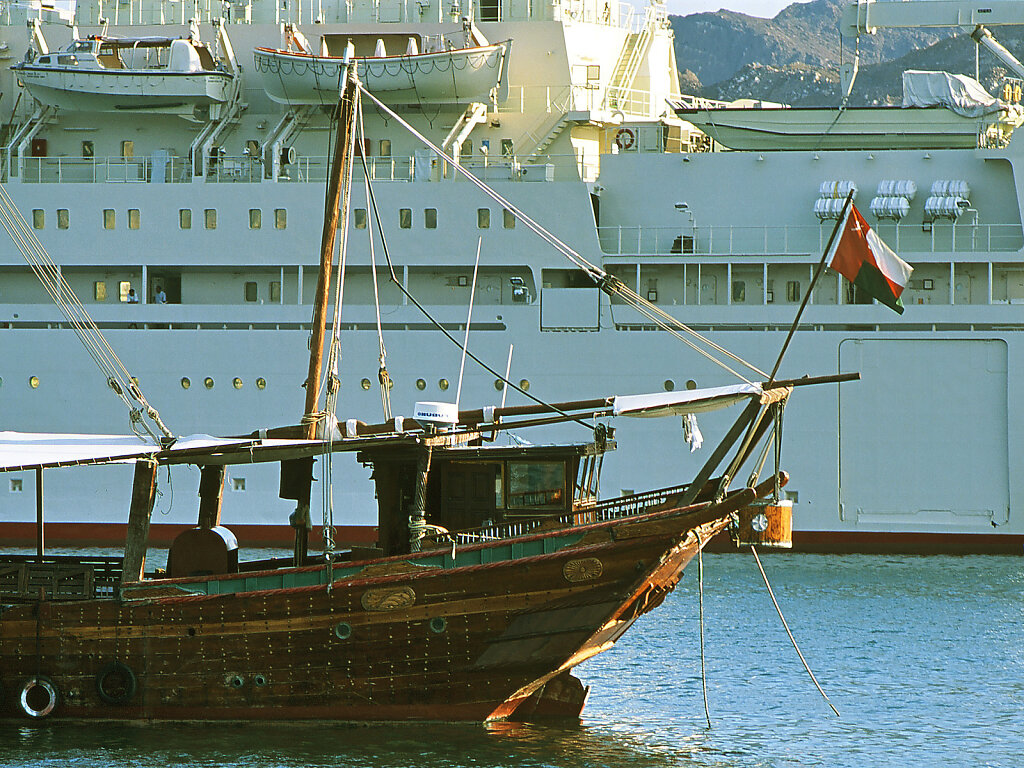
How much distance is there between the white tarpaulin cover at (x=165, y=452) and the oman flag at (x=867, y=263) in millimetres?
5318

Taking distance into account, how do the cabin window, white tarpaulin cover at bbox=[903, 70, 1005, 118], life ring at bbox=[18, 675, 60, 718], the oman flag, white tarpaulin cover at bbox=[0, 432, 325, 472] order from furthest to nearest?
white tarpaulin cover at bbox=[903, 70, 1005, 118] < the cabin window < the oman flag < life ring at bbox=[18, 675, 60, 718] < white tarpaulin cover at bbox=[0, 432, 325, 472]

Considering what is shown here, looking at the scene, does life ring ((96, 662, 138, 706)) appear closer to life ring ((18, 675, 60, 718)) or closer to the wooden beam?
life ring ((18, 675, 60, 718))

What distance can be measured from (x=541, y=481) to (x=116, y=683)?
14.8ft

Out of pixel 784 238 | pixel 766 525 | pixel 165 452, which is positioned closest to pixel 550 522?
pixel 766 525

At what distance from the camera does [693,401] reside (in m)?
14.0

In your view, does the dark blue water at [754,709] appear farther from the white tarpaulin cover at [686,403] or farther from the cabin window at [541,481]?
the white tarpaulin cover at [686,403]

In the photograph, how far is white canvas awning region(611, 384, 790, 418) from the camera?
13680 mm

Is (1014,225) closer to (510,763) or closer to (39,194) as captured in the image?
(510,763)

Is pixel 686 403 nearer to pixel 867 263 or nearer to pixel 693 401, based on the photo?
pixel 693 401

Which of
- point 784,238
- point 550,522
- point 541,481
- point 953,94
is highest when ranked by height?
point 953,94

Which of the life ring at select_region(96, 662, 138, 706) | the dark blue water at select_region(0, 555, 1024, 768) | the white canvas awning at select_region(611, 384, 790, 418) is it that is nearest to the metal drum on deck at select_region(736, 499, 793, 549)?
the white canvas awning at select_region(611, 384, 790, 418)

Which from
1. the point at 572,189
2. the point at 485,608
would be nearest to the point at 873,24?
the point at 572,189

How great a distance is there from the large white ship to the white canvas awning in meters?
9.53

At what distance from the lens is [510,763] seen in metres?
12.8
